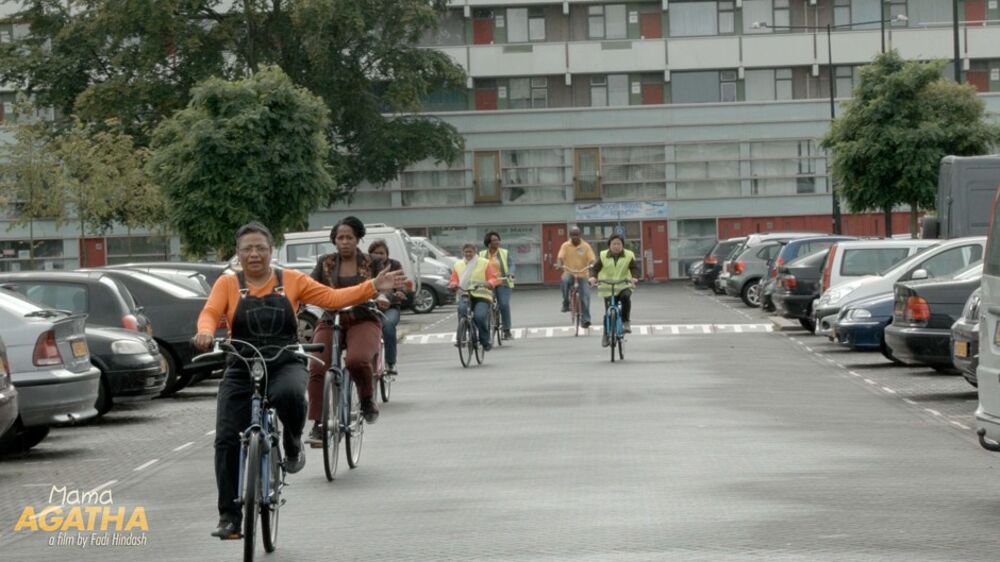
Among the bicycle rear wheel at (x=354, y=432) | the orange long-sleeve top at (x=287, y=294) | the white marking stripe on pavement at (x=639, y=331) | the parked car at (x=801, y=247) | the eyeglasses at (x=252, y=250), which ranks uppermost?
the eyeglasses at (x=252, y=250)

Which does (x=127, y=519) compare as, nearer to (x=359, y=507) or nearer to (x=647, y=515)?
(x=359, y=507)

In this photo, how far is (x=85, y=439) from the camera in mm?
17797

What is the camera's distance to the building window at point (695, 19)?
243 ft

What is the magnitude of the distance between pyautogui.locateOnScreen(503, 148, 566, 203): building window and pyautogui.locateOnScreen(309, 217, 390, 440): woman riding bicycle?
58.7 metres

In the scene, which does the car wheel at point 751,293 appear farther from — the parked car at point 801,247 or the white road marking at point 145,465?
the white road marking at point 145,465

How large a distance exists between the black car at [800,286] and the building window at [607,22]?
138ft

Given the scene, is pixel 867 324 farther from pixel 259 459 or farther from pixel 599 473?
pixel 259 459

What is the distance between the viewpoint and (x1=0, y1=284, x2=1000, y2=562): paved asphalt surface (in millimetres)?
9945

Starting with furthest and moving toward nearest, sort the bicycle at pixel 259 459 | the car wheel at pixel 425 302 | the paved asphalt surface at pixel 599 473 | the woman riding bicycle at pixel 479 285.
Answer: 1. the car wheel at pixel 425 302
2. the woman riding bicycle at pixel 479 285
3. the paved asphalt surface at pixel 599 473
4. the bicycle at pixel 259 459

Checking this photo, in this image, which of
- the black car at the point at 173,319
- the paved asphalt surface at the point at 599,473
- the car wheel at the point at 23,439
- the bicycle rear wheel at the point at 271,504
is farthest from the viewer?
the black car at the point at 173,319

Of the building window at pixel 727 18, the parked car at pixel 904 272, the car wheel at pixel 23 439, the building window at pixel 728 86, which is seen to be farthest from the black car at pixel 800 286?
the building window at pixel 727 18

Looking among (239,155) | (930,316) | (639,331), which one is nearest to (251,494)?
(930,316)

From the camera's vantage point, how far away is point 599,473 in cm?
1292

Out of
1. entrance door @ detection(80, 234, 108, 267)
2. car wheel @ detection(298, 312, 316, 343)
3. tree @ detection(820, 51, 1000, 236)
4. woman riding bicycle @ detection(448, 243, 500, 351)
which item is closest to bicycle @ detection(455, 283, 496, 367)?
woman riding bicycle @ detection(448, 243, 500, 351)
